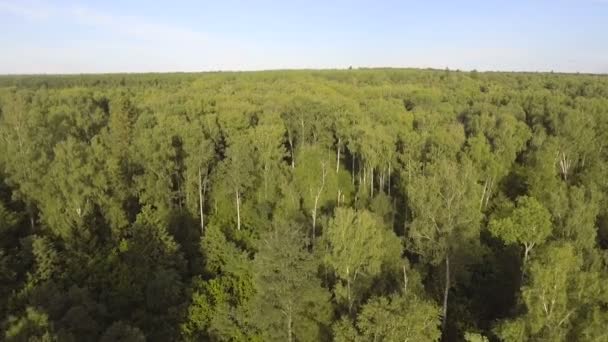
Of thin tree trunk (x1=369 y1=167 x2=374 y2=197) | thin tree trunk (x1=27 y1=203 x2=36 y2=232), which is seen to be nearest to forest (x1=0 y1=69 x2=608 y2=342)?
thin tree trunk (x1=369 y1=167 x2=374 y2=197)

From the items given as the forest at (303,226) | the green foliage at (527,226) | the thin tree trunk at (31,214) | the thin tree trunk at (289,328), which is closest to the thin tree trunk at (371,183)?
the forest at (303,226)

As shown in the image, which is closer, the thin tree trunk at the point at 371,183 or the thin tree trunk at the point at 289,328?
the thin tree trunk at the point at 289,328

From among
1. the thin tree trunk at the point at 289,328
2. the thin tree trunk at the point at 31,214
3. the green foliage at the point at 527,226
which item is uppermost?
the green foliage at the point at 527,226

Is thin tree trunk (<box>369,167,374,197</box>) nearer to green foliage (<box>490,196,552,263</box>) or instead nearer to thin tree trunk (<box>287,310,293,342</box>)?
green foliage (<box>490,196,552,263</box>)

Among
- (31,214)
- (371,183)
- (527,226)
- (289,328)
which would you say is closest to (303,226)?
(289,328)

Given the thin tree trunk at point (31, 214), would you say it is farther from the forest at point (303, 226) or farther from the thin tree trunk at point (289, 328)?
the thin tree trunk at point (289, 328)

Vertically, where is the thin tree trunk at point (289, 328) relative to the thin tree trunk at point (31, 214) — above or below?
below

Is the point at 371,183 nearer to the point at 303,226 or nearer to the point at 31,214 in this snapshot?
the point at 303,226

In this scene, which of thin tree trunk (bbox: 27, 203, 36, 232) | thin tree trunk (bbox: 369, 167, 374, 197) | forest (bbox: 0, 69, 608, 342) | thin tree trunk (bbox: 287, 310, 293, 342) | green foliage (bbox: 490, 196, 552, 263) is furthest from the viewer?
thin tree trunk (bbox: 369, 167, 374, 197)

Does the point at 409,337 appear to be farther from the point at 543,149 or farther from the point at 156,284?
the point at 543,149
